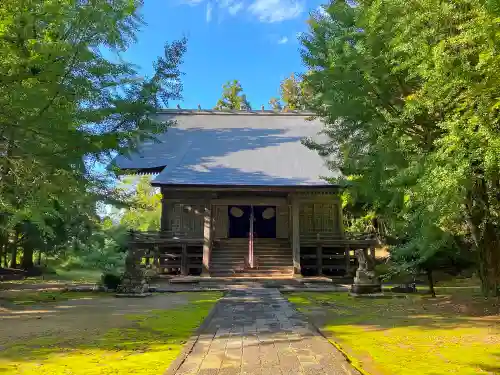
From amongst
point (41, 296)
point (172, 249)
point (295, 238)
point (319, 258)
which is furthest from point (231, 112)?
point (41, 296)

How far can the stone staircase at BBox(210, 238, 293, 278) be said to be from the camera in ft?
52.2

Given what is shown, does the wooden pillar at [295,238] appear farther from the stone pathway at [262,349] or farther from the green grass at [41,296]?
the stone pathway at [262,349]

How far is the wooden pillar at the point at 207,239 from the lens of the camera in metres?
15.7

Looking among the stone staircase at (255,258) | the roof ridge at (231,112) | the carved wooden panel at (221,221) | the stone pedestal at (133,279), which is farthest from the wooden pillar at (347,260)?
the roof ridge at (231,112)

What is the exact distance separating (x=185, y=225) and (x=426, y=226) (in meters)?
12.4

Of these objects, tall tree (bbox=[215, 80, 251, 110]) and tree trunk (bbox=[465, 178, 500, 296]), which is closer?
tree trunk (bbox=[465, 178, 500, 296])

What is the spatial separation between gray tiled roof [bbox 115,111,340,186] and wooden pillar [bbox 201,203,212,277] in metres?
1.37

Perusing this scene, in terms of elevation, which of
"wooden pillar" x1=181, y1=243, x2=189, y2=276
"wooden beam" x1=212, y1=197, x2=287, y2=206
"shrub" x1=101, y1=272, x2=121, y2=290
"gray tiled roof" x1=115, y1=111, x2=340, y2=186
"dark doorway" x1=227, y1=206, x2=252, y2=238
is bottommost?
"shrub" x1=101, y1=272, x2=121, y2=290

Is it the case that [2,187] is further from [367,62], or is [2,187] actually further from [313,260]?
[313,260]

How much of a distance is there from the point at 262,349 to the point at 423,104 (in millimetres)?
4770

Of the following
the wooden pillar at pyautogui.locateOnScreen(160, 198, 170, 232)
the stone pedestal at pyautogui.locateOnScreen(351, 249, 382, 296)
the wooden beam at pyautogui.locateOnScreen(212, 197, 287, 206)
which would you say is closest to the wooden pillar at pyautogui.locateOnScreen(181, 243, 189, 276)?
the wooden pillar at pyautogui.locateOnScreen(160, 198, 170, 232)

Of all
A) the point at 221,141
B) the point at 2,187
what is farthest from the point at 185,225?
the point at 2,187

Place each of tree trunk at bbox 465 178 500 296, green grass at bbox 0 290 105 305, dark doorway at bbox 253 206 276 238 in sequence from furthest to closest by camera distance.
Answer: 1. dark doorway at bbox 253 206 276 238
2. green grass at bbox 0 290 105 305
3. tree trunk at bbox 465 178 500 296

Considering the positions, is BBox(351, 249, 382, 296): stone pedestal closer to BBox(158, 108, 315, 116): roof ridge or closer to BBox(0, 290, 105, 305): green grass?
BBox(0, 290, 105, 305): green grass
